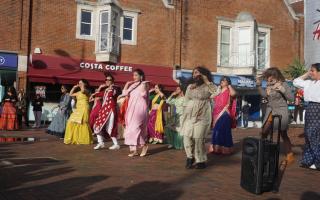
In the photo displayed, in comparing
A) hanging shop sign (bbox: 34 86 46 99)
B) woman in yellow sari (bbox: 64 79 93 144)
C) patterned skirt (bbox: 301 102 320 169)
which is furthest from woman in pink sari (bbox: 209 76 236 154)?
hanging shop sign (bbox: 34 86 46 99)

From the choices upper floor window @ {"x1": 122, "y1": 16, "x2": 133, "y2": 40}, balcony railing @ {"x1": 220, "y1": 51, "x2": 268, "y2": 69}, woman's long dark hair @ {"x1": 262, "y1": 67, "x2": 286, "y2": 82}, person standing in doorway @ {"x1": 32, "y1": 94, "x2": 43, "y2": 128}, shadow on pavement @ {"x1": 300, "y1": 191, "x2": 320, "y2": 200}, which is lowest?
shadow on pavement @ {"x1": 300, "y1": 191, "x2": 320, "y2": 200}

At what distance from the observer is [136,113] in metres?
9.94

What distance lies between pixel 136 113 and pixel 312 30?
43.7ft

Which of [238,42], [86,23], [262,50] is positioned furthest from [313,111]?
[262,50]

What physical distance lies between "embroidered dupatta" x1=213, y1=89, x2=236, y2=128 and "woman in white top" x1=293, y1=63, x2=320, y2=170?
215cm

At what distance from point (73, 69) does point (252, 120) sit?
11354 mm

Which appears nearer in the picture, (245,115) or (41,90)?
(41,90)

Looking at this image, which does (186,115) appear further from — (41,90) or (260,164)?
(41,90)

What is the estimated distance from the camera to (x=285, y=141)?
27.8 feet

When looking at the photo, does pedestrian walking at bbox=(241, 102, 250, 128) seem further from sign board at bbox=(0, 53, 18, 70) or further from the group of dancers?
the group of dancers

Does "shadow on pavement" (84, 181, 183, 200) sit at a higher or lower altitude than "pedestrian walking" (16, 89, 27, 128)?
lower

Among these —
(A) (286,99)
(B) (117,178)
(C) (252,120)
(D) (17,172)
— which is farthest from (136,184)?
(C) (252,120)

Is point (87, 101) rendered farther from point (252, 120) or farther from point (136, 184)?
point (252, 120)

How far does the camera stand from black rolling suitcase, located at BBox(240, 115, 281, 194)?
5824 millimetres
